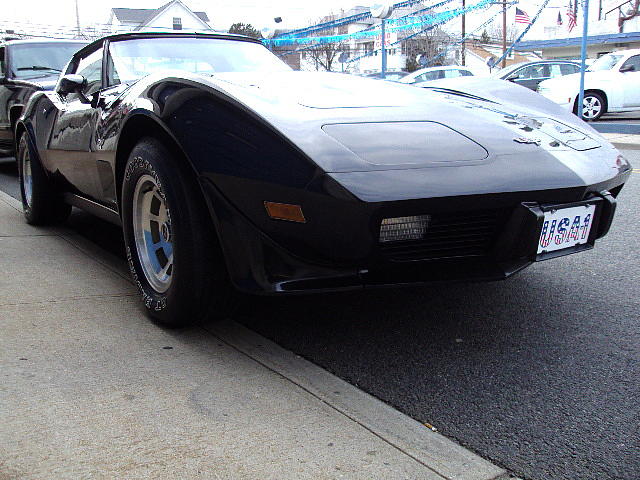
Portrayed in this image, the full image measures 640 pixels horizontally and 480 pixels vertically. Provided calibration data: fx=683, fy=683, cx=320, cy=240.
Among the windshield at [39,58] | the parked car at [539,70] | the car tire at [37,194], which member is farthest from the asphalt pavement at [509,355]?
the parked car at [539,70]

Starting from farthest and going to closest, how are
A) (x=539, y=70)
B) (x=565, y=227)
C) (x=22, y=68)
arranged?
(x=539, y=70) < (x=22, y=68) < (x=565, y=227)

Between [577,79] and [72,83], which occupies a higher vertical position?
[72,83]

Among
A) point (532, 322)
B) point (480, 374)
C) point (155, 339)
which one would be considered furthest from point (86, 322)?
point (532, 322)

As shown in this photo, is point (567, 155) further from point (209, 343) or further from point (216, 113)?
point (209, 343)

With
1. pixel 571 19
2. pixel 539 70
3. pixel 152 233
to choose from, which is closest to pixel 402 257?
pixel 152 233

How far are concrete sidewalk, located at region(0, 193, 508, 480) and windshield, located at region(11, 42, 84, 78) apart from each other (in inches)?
211

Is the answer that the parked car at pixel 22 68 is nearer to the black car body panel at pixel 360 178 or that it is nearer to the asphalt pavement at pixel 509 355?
the black car body panel at pixel 360 178

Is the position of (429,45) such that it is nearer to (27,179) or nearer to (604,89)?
(604,89)

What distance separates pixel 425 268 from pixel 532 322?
78 centimetres

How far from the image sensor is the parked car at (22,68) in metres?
7.13

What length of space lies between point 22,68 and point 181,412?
264 inches

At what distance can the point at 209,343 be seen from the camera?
2.60 meters

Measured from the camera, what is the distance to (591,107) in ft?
45.8

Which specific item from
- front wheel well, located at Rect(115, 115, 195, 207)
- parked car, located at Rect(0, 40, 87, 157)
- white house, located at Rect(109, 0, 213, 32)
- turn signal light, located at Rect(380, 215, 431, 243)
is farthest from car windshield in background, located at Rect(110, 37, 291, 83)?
white house, located at Rect(109, 0, 213, 32)
